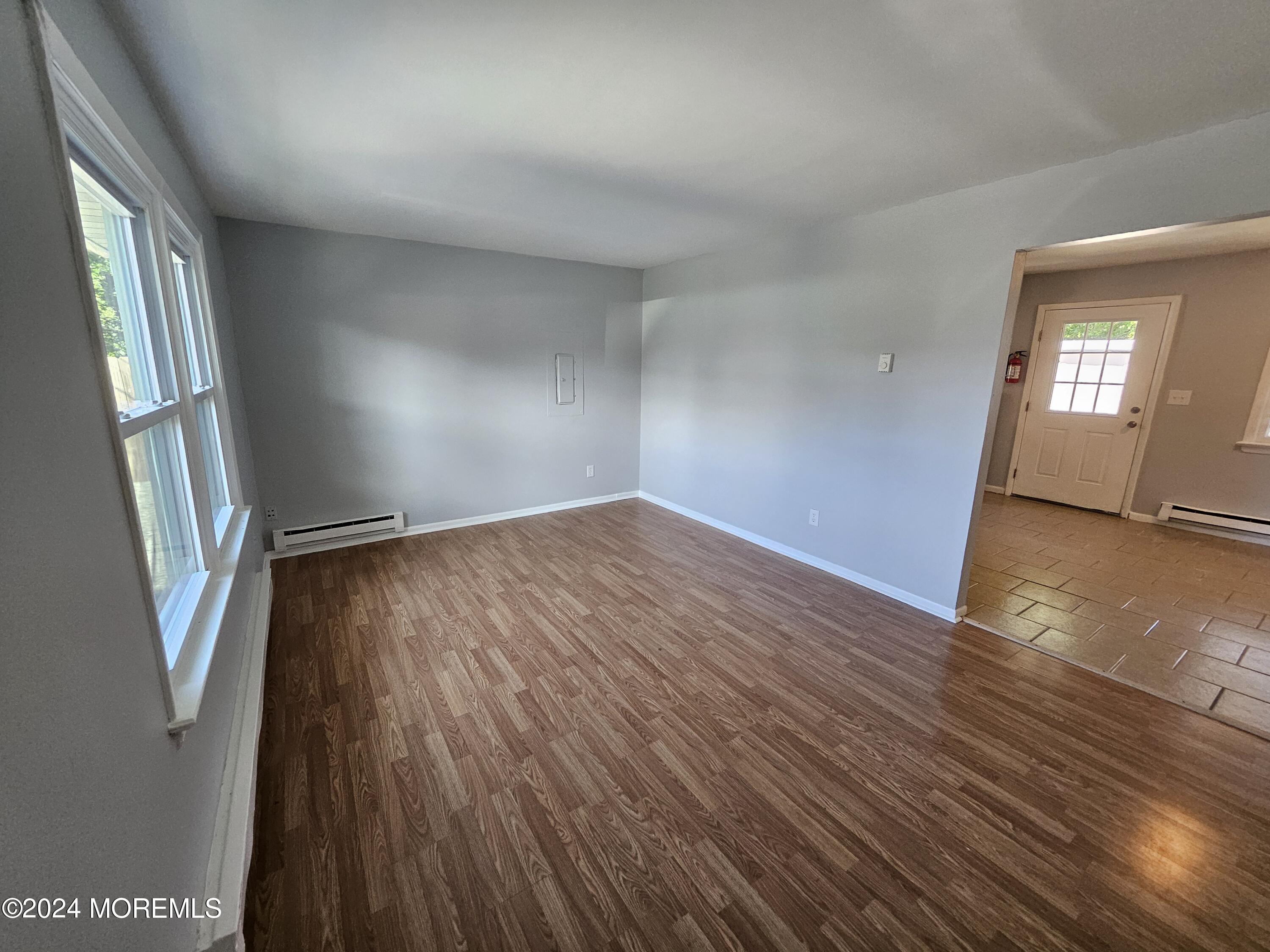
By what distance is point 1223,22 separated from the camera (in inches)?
50.6

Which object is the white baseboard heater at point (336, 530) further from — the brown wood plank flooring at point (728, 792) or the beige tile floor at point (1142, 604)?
the beige tile floor at point (1142, 604)

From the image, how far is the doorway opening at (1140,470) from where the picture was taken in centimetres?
255

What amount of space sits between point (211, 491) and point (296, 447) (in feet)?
4.49

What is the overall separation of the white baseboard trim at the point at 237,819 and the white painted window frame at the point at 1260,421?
22.5 ft

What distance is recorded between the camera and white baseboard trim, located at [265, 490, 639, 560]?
3.66m

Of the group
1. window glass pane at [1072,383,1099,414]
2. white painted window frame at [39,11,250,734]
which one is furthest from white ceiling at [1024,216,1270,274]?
white painted window frame at [39,11,250,734]

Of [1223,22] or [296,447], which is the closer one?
[1223,22]

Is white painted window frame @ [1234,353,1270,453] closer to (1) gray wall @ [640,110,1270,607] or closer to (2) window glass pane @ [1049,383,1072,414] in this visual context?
(2) window glass pane @ [1049,383,1072,414]

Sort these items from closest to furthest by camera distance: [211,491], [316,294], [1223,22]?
[1223,22]
[211,491]
[316,294]

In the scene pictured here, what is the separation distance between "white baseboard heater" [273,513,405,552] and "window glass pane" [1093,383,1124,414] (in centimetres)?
670

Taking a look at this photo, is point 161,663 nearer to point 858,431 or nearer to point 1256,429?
point 858,431

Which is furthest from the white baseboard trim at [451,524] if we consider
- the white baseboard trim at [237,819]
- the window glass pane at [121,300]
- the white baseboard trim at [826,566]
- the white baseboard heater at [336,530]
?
the window glass pane at [121,300]

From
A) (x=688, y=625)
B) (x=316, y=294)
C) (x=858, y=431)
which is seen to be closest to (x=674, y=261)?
(x=858, y=431)

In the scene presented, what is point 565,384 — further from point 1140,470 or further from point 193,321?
point 1140,470
